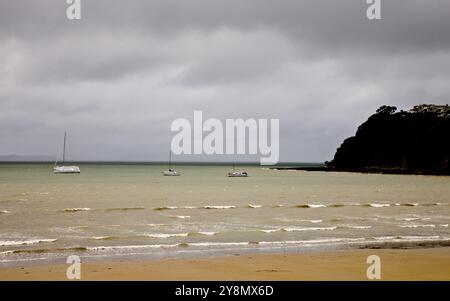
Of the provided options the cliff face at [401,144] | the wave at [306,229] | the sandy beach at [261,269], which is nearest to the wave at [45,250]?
the sandy beach at [261,269]

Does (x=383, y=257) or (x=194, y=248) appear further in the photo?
(x=194, y=248)

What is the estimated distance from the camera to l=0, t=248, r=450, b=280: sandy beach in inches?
447

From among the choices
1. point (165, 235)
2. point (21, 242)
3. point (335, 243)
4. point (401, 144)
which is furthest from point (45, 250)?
point (401, 144)

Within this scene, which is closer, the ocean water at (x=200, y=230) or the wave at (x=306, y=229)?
the ocean water at (x=200, y=230)

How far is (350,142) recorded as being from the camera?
169 meters

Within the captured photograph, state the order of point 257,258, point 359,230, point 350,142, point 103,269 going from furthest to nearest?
point 350,142, point 359,230, point 257,258, point 103,269

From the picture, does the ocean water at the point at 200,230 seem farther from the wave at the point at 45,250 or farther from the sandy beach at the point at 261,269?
the sandy beach at the point at 261,269

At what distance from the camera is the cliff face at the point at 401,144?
438ft

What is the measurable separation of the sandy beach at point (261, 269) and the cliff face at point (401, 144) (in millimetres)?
124836

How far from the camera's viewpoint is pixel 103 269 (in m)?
12.4
